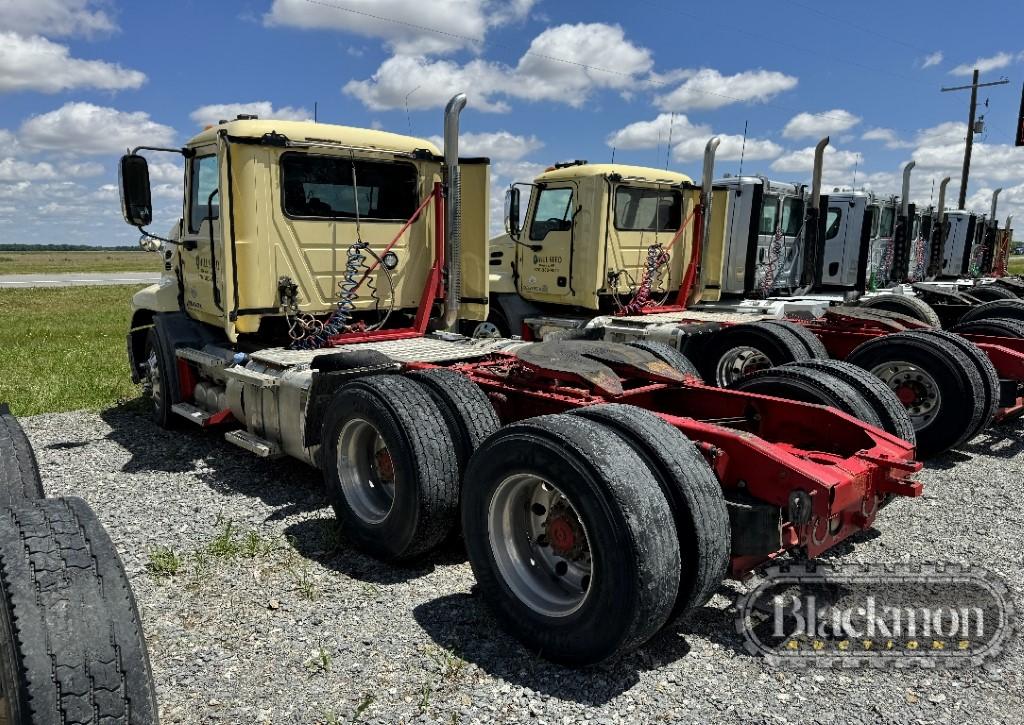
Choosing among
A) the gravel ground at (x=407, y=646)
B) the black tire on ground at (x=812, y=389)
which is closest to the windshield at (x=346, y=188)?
the gravel ground at (x=407, y=646)

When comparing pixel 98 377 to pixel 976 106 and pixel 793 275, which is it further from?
pixel 976 106

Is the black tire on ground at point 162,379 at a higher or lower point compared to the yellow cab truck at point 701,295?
lower

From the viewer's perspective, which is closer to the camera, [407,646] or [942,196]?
[407,646]

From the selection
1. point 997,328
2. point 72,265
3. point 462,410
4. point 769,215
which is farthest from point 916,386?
point 72,265

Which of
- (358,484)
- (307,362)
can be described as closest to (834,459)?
(358,484)

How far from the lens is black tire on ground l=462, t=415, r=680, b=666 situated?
2.88 m

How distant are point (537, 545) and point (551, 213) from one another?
23.1 feet

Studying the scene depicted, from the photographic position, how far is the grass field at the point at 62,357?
870 cm

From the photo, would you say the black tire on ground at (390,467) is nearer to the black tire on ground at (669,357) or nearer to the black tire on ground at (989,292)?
the black tire on ground at (669,357)

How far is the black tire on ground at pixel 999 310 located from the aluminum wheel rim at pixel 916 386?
12.2 ft

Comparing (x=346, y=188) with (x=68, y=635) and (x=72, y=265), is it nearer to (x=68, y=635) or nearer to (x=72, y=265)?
(x=68, y=635)

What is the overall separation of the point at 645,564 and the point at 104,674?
1.78m

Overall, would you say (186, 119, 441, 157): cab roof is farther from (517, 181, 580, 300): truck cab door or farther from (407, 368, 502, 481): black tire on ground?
(517, 181, 580, 300): truck cab door

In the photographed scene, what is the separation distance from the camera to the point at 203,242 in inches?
254
